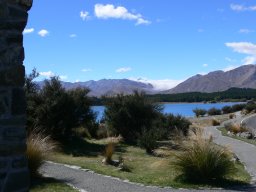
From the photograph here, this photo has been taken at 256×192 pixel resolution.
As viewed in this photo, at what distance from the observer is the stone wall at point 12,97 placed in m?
5.43

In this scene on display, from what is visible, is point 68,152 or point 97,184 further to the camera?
point 68,152

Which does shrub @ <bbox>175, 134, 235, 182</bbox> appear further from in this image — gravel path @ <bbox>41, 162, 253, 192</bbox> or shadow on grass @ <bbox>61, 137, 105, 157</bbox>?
shadow on grass @ <bbox>61, 137, 105, 157</bbox>

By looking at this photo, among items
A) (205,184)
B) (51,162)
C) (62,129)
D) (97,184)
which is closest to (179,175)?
(205,184)

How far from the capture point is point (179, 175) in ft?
39.3

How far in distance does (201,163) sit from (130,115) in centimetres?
1389

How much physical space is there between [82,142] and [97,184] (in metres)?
10.6

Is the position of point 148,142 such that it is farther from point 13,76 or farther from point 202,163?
point 13,76

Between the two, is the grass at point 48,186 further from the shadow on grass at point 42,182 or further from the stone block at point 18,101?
the stone block at point 18,101

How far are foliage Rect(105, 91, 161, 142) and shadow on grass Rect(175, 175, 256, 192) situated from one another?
13143mm

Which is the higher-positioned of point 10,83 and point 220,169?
point 10,83

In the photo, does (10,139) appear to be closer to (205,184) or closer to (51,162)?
(205,184)

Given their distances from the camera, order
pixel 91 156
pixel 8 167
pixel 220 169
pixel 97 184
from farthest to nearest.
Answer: pixel 91 156, pixel 220 169, pixel 97 184, pixel 8 167

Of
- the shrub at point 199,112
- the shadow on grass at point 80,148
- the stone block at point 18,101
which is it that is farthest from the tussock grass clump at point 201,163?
the shrub at point 199,112

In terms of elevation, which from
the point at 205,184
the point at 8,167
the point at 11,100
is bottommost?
the point at 205,184
